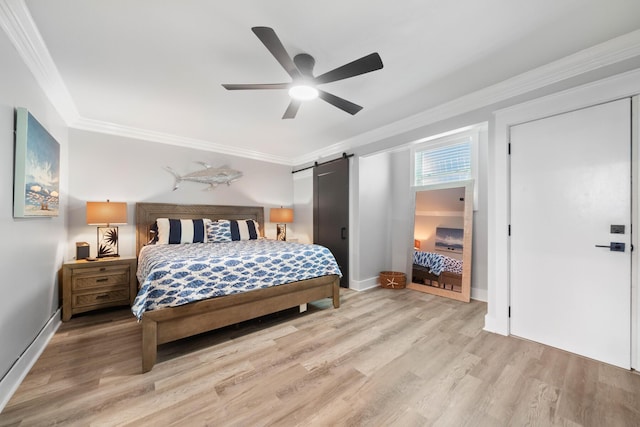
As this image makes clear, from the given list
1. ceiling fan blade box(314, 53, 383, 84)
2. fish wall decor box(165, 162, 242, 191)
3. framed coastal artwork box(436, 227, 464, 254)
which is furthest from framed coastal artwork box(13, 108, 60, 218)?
framed coastal artwork box(436, 227, 464, 254)

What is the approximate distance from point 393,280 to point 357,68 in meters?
3.26

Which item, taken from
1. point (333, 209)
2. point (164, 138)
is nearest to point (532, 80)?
point (333, 209)

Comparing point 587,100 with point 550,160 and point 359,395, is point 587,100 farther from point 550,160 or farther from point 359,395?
point 359,395

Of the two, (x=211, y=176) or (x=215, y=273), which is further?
(x=211, y=176)

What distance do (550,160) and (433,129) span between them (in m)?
1.20

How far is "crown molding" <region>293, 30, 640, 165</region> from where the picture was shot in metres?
1.86

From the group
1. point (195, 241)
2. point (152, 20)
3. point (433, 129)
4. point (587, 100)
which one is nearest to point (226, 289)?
point (195, 241)

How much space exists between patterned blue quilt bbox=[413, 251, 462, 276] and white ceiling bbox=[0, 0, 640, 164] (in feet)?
7.23

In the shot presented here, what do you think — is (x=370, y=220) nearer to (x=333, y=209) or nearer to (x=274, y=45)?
(x=333, y=209)

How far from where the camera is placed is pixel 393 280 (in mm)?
4039

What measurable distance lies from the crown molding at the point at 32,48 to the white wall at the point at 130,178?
813 mm

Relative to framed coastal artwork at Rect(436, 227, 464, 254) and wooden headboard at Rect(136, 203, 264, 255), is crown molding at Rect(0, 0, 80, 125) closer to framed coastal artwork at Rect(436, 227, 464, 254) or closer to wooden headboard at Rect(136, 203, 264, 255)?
wooden headboard at Rect(136, 203, 264, 255)

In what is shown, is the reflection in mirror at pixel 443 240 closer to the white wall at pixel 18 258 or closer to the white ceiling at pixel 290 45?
the white ceiling at pixel 290 45

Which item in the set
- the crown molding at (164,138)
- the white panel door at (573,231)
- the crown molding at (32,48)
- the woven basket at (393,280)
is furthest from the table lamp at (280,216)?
the white panel door at (573,231)
